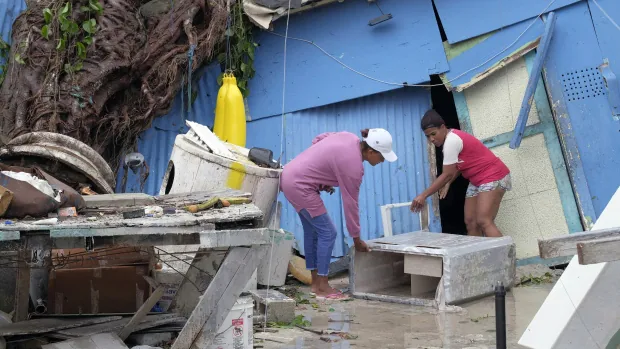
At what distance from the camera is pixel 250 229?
525 cm

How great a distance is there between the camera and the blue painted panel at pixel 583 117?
8766 mm

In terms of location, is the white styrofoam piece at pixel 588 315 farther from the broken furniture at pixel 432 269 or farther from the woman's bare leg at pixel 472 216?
the woman's bare leg at pixel 472 216

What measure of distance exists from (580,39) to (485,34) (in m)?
0.97

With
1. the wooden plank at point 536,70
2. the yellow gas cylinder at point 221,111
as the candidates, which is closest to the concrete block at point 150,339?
the yellow gas cylinder at point 221,111

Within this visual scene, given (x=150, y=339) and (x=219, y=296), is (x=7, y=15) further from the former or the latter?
(x=219, y=296)

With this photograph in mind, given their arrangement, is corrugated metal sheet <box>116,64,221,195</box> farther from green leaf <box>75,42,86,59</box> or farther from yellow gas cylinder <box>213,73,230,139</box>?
green leaf <box>75,42,86,59</box>

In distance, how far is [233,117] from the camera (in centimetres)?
953

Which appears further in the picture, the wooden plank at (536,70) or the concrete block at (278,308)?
the wooden plank at (536,70)

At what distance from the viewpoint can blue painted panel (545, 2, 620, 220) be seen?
877 centimetres

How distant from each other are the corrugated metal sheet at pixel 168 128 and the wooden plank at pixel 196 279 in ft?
11.0

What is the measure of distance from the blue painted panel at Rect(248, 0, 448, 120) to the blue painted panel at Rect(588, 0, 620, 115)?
1.62m

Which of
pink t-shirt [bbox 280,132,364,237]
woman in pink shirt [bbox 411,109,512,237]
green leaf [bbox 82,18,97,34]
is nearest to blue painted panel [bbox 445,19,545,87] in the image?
woman in pink shirt [bbox 411,109,512,237]

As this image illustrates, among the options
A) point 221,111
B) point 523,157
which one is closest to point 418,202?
point 523,157

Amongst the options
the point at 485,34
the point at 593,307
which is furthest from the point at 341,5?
the point at 593,307
